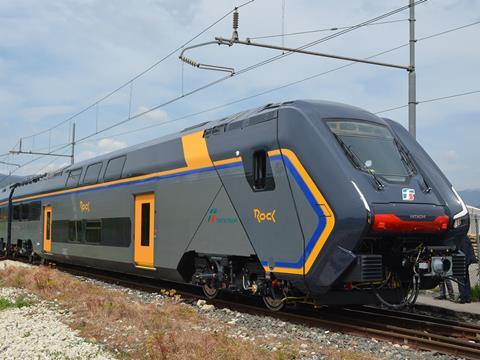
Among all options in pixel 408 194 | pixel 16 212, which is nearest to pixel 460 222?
pixel 408 194

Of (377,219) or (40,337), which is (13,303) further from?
(377,219)

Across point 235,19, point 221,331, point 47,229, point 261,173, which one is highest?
point 235,19

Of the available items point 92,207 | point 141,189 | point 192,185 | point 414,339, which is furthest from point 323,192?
point 92,207

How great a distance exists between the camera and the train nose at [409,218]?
763cm

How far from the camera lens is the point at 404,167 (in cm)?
889

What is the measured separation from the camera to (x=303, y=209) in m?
8.12

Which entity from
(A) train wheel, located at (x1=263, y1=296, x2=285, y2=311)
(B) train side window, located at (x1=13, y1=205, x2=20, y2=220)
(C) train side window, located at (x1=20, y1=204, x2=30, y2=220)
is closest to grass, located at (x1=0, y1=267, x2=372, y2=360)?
(A) train wheel, located at (x1=263, y1=296, x2=285, y2=311)

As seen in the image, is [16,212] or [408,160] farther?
[16,212]

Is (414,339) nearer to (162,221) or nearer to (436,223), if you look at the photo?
(436,223)

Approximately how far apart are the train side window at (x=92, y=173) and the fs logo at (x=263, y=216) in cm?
744

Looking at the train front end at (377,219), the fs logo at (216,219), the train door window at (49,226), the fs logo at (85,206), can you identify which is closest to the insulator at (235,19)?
the train front end at (377,219)

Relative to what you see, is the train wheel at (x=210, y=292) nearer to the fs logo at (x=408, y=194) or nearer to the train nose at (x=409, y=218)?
the train nose at (x=409, y=218)

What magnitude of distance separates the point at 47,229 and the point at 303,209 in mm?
13728

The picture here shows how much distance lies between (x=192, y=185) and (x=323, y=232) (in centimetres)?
362
